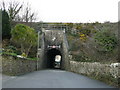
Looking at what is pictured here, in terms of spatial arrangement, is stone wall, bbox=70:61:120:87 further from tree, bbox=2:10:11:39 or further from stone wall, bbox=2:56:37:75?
tree, bbox=2:10:11:39

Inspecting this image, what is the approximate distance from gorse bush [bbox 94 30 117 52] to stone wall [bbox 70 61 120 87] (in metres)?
2.69

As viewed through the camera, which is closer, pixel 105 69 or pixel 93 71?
pixel 105 69

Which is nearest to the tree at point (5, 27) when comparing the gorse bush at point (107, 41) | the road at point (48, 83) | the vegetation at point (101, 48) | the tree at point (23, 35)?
the tree at point (23, 35)

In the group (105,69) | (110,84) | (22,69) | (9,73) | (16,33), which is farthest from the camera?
(16,33)

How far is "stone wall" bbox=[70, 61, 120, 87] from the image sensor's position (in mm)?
11417


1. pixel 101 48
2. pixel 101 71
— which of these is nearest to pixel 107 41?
pixel 101 48

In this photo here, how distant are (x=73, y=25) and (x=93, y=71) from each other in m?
21.9

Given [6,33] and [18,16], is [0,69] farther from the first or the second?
[18,16]

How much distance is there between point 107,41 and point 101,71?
5.58m

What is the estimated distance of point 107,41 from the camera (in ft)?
61.4

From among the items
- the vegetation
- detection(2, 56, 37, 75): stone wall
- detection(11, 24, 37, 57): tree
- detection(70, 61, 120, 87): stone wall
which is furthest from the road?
detection(11, 24, 37, 57): tree

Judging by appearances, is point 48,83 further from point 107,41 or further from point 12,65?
point 107,41

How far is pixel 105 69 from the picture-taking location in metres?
13.3

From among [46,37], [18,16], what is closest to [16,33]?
[46,37]
